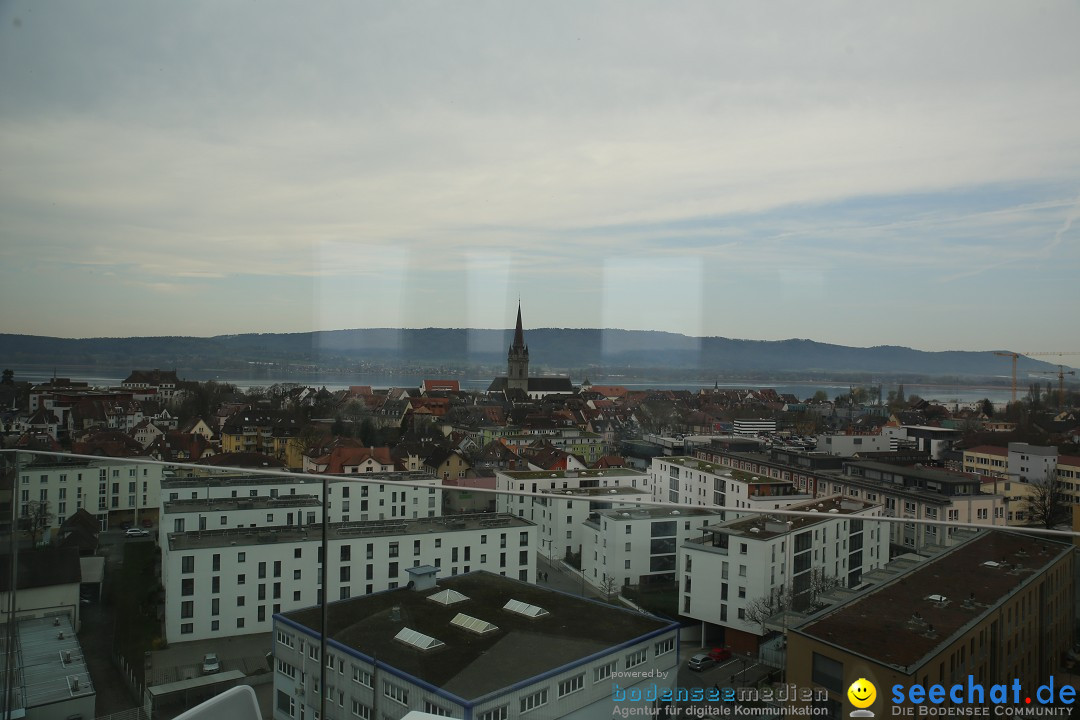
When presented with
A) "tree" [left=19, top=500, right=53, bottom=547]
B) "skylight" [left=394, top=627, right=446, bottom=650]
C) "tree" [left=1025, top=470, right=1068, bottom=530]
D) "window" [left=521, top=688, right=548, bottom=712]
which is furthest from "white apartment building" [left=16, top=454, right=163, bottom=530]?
"tree" [left=1025, top=470, right=1068, bottom=530]

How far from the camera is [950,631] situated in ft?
3.06

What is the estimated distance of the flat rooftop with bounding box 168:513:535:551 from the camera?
48.1 inches

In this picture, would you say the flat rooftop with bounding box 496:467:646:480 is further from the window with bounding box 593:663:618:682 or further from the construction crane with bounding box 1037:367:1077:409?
the construction crane with bounding box 1037:367:1077:409

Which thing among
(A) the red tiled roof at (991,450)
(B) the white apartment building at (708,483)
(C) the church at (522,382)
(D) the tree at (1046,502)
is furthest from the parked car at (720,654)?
(C) the church at (522,382)

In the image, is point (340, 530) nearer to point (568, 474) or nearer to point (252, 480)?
point (252, 480)

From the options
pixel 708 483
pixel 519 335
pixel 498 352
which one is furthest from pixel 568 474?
pixel 519 335

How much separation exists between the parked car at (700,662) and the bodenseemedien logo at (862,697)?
0.19 m

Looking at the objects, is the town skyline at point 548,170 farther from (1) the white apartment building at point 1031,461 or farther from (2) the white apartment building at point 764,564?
(2) the white apartment building at point 764,564

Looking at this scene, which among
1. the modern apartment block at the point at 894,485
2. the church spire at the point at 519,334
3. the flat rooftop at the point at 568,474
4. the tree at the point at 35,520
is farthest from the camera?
the church spire at the point at 519,334

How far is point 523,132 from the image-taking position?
37.7 ft

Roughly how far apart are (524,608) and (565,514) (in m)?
0.16

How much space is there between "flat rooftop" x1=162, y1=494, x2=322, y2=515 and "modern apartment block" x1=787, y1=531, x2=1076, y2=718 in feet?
2.64

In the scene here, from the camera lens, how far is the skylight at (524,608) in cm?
112

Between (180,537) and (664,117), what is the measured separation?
449 inches
